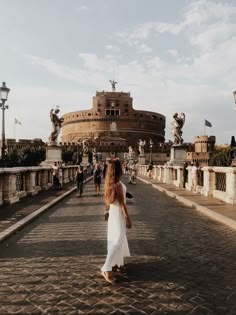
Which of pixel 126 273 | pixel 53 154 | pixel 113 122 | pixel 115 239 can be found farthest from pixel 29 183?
pixel 113 122

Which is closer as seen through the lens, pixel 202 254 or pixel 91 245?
pixel 202 254

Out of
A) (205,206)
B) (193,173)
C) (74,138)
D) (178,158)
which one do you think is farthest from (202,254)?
(74,138)

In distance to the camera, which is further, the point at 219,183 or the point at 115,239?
the point at 219,183

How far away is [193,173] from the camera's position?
18906mm

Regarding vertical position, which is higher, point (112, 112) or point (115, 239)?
point (112, 112)

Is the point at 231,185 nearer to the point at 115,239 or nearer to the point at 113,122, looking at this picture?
the point at 115,239

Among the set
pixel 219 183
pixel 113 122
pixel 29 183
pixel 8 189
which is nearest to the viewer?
pixel 8 189

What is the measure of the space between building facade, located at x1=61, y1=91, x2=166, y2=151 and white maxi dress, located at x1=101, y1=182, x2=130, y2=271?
12364cm

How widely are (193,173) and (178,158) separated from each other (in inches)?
351

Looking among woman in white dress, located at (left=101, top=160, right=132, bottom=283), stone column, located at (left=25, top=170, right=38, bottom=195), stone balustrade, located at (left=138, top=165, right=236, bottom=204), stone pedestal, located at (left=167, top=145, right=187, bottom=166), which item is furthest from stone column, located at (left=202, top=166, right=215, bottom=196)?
woman in white dress, located at (left=101, top=160, right=132, bottom=283)

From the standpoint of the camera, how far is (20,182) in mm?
16750

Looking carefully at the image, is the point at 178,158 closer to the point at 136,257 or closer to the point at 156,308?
the point at 136,257

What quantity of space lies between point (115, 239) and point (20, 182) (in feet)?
40.2

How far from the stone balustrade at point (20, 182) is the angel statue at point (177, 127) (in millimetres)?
8933
